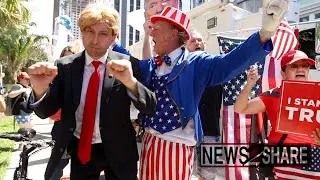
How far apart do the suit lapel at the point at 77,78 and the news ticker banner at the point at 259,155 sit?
1.30 metres

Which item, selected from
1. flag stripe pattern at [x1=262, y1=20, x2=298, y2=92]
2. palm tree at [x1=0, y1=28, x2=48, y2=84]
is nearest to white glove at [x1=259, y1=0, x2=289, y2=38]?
flag stripe pattern at [x1=262, y1=20, x2=298, y2=92]

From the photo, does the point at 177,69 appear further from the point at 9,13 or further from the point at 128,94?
the point at 9,13

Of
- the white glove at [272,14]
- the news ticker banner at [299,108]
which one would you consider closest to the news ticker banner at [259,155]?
the news ticker banner at [299,108]

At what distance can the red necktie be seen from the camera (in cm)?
205

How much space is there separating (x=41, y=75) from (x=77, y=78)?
24 centimetres

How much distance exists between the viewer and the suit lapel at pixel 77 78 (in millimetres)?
2084

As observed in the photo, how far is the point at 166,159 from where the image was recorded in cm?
231

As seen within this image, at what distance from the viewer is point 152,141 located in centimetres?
236

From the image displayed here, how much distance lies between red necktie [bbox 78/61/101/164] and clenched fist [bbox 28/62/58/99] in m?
0.22

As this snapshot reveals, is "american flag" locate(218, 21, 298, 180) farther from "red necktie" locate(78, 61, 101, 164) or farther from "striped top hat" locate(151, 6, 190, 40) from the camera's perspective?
"red necktie" locate(78, 61, 101, 164)

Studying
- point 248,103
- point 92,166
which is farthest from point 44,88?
point 248,103

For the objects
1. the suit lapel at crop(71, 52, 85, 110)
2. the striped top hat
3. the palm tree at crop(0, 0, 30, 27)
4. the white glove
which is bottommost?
the suit lapel at crop(71, 52, 85, 110)

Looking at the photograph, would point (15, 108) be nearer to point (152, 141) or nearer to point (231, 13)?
point (152, 141)

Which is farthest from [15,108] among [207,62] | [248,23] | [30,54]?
[30,54]
